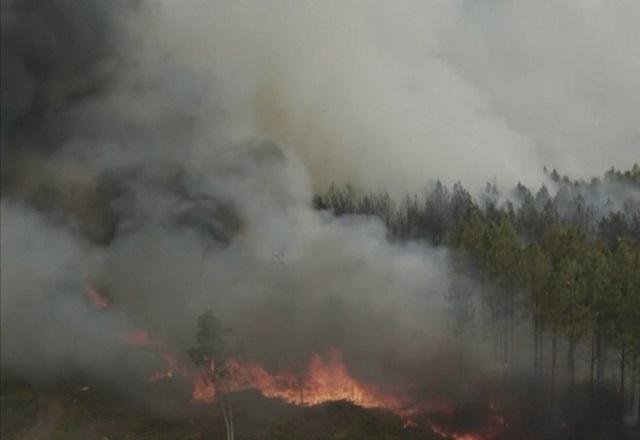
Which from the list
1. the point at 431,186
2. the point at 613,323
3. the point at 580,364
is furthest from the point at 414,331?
the point at 431,186

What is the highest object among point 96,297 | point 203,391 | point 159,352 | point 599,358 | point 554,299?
point 96,297

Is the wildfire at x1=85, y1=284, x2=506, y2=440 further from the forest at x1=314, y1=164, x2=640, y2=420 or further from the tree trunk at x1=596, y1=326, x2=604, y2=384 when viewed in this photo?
the tree trunk at x1=596, y1=326, x2=604, y2=384

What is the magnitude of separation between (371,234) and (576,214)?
2109 centimetres

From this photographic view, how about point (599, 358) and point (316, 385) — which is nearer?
point (599, 358)

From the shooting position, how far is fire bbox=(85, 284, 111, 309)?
55.4 meters

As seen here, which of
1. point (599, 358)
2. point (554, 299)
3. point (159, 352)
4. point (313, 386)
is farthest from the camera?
point (159, 352)

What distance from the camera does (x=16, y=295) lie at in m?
50.4

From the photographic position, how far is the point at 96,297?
5625 centimetres

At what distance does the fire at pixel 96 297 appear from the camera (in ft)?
182

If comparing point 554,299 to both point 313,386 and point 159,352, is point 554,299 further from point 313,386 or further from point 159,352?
point 159,352

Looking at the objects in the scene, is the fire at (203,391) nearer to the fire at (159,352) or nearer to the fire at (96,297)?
the fire at (159,352)

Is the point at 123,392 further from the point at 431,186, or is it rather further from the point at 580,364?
the point at 431,186

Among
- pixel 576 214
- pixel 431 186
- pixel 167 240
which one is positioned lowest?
pixel 167 240

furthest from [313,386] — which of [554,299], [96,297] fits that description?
[96,297]
